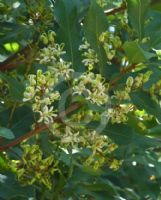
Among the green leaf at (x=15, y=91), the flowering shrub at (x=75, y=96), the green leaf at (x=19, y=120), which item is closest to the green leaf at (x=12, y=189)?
the flowering shrub at (x=75, y=96)

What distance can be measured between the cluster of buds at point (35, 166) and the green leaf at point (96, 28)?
0.72 ft

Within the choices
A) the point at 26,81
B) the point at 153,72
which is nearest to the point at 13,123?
the point at 26,81

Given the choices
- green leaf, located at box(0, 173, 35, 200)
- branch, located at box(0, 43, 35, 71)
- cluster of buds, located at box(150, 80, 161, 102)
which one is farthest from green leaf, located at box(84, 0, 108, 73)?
green leaf, located at box(0, 173, 35, 200)

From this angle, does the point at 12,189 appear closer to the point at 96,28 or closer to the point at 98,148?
the point at 98,148

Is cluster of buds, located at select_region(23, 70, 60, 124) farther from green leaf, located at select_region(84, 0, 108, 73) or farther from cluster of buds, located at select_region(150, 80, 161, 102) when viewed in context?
cluster of buds, located at select_region(150, 80, 161, 102)

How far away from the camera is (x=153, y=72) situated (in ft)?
3.60

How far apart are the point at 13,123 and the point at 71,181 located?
0.22 m

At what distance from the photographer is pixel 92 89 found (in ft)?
3.38

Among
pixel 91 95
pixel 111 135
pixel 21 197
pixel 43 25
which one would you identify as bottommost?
pixel 21 197

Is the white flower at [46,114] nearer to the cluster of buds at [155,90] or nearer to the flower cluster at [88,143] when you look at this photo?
the flower cluster at [88,143]

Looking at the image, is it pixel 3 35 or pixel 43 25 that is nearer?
pixel 43 25

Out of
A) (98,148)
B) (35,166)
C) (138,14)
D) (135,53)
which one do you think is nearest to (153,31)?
(138,14)

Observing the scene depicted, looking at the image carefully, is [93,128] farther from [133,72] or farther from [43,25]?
[43,25]

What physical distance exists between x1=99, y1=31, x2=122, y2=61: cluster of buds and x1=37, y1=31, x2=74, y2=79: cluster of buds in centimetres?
9
